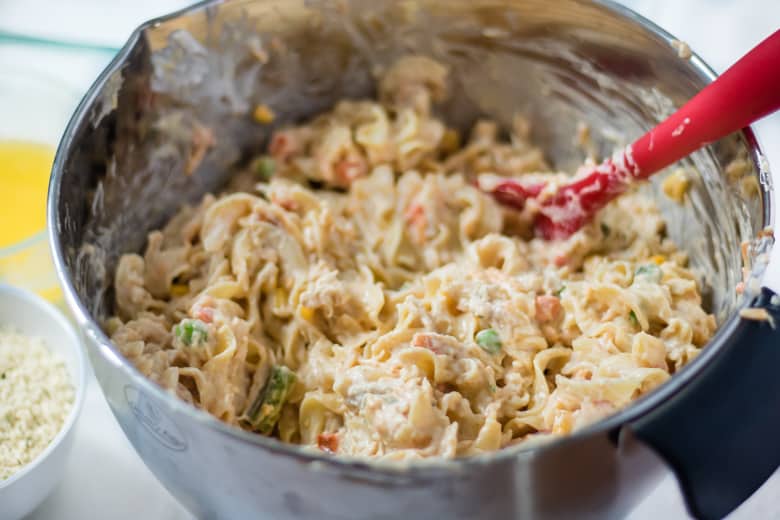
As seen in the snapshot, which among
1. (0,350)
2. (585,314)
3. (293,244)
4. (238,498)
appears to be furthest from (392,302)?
(0,350)

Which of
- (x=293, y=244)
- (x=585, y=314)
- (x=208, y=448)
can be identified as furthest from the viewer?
(x=293, y=244)

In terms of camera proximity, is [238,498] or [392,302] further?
[392,302]

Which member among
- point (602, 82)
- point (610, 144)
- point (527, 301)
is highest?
point (602, 82)

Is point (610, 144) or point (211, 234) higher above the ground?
point (610, 144)

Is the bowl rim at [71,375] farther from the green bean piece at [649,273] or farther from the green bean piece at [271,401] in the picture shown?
the green bean piece at [649,273]

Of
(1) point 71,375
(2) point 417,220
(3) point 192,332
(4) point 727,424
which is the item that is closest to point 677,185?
(2) point 417,220

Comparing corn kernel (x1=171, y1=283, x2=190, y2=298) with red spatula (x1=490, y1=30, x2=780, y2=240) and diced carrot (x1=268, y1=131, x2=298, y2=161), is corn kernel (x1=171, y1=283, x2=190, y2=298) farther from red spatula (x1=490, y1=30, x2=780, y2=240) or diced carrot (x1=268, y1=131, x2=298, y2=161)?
red spatula (x1=490, y1=30, x2=780, y2=240)

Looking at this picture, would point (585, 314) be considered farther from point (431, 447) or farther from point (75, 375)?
point (75, 375)

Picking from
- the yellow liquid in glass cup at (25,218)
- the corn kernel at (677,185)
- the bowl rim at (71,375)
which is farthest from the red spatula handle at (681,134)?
the yellow liquid in glass cup at (25,218)
